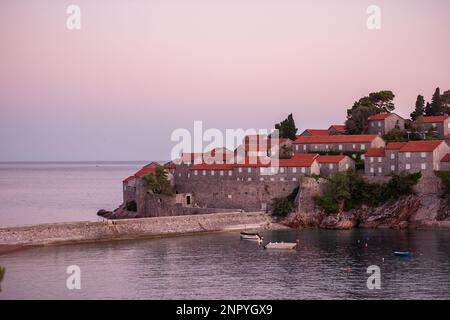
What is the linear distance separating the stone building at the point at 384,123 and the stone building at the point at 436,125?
2.08 meters

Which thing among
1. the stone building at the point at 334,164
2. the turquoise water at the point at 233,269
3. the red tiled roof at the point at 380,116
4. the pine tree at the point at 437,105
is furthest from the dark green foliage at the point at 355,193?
Answer: the pine tree at the point at 437,105

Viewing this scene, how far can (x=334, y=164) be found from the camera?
286ft

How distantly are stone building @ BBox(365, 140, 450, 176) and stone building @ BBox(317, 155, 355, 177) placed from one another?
8.47 ft

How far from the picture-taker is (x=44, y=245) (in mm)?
67062

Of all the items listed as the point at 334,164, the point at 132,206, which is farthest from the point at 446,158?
the point at 132,206

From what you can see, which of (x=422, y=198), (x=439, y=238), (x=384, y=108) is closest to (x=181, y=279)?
(x=439, y=238)

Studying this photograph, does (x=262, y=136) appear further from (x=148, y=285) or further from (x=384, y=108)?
(x=148, y=285)

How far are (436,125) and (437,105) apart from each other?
9.22m

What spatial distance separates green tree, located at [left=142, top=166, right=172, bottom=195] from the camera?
89.4 m

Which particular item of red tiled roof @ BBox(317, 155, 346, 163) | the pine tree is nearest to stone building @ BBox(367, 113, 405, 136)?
the pine tree

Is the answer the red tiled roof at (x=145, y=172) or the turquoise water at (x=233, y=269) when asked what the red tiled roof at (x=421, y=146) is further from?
the red tiled roof at (x=145, y=172)

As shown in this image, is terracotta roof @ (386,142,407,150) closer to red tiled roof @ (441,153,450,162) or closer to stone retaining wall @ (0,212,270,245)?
red tiled roof @ (441,153,450,162)

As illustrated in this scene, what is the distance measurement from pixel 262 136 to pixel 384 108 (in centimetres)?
1817

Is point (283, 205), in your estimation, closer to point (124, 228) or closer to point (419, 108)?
point (124, 228)
